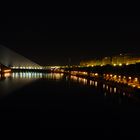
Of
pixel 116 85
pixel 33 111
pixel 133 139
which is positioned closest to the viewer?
pixel 133 139

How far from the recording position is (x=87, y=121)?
10602 mm

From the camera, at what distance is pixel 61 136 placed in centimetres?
845

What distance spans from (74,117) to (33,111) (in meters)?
1.91

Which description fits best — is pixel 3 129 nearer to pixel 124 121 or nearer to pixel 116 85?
pixel 124 121

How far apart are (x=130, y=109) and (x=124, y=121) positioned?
232cm

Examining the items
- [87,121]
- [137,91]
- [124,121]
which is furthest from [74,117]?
[137,91]

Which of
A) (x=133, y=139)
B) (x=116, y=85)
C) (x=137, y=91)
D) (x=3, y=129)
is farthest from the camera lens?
Answer: (x=116, y=85)

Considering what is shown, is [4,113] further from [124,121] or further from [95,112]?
[124,121]

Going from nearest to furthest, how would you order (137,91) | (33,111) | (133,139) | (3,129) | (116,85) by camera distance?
(133,139) → (3,129) → (33,111) → (137,91) → (116,85)

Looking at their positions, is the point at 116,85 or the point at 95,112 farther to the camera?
the point at 116,85

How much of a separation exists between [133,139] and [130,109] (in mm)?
4710

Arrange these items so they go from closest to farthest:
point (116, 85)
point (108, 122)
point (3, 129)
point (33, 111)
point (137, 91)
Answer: point (3, 129) → point (108, 122) → point (33, 111) → point (137, 91) → point (116, 85)

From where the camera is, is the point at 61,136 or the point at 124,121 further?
the point at 124,121

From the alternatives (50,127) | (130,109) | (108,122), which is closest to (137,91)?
(130,109)
